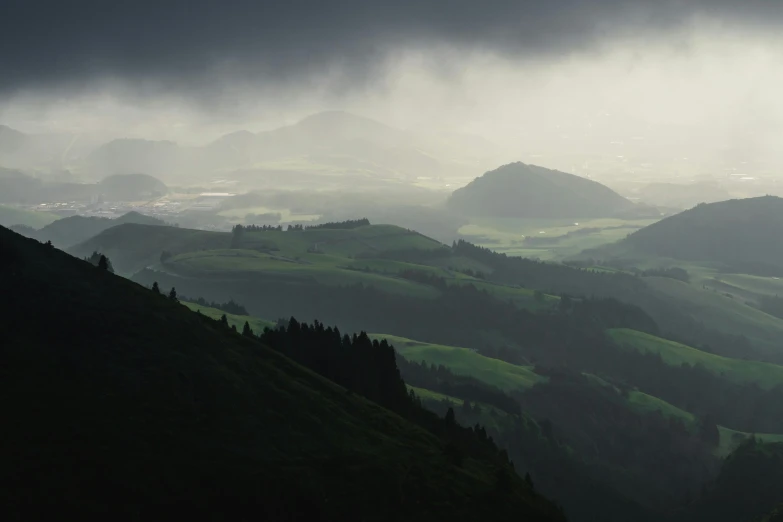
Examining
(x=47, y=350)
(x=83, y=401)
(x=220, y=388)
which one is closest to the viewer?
(x=83, y=401)

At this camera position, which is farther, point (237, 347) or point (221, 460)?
point (237, 347)

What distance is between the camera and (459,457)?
360 ft

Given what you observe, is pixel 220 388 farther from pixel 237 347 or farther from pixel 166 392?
pixel 237 347

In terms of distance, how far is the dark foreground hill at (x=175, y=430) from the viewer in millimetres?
67125

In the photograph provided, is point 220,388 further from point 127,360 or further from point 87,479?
point 87,479

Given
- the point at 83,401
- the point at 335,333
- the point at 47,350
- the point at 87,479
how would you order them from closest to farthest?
the point at 87,479, the point at 83,401, the point at 47,350, the point at 335,333

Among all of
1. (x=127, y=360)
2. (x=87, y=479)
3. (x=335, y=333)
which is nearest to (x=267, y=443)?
(x=127, y=360)

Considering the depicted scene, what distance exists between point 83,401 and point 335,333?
94.1m

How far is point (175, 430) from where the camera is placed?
79.7 metres

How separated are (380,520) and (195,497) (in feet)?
61.7

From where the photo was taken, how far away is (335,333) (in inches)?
6698

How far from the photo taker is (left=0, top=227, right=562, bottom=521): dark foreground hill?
67125mm

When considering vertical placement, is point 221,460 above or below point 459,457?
above

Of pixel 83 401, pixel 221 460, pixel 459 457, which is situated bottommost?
pixel 459 457
